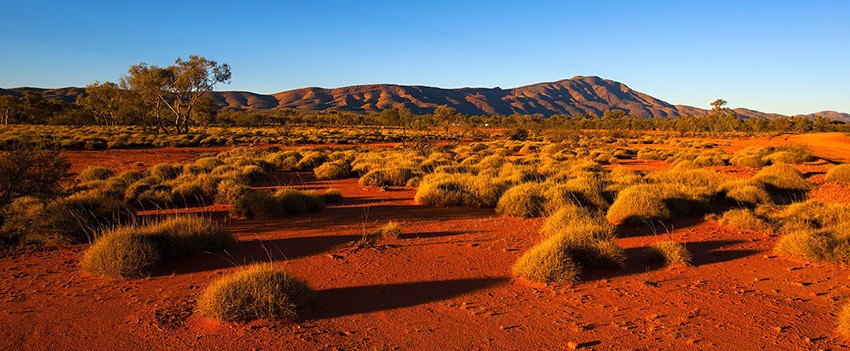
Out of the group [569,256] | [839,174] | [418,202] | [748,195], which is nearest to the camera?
[569,256]

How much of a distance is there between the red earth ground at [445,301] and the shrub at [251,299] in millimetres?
123

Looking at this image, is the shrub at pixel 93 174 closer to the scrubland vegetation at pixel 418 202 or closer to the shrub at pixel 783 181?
the scrubland vegetation at pixel 418 202

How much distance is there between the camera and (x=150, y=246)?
6.41 metres

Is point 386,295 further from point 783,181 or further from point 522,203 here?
point 783,181

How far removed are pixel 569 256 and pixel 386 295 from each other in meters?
2.63

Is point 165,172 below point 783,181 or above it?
below

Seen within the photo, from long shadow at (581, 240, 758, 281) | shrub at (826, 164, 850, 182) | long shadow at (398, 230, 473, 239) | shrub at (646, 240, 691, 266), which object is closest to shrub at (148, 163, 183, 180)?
long shadow at (398, 230, 473, 239)

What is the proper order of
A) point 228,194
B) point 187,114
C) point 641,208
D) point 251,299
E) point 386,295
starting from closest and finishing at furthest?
1. point 251,299
2. point 386,295
3. point 641,208
4. point 228,194
5. point 187,114

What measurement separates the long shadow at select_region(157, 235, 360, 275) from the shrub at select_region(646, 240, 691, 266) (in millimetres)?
4942

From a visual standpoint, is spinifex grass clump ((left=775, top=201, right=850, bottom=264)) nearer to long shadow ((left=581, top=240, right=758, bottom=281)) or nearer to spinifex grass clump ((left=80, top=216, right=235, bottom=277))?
long shadow ((left=581, top=240, right=758, bottom=281))

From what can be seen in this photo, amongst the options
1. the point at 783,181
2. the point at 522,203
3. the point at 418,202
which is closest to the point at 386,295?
the point at 522,203

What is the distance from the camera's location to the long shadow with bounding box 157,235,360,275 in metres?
6.66

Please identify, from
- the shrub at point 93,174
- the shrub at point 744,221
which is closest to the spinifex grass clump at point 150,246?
the shrub at point 744,221

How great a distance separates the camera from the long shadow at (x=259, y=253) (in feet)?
21.9
